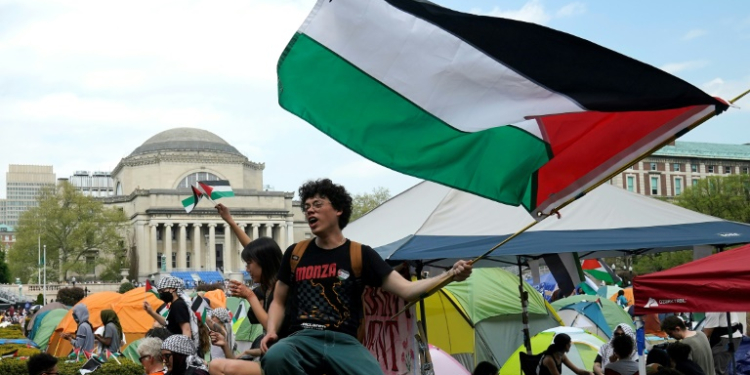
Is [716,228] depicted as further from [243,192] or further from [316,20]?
[243,192]

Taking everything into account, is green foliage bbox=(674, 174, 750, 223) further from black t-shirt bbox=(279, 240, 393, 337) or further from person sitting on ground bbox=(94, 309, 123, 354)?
black t-shirt bbox=(279, 240, 393, 337)

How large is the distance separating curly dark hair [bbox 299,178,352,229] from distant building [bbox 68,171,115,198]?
17407 centimetres

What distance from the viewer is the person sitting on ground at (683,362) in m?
7.81

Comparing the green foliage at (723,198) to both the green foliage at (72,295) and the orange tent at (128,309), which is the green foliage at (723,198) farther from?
the green foliage at (72,295)

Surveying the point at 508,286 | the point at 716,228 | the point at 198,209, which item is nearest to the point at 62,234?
the point at 198,209

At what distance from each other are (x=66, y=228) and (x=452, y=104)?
93.6 m

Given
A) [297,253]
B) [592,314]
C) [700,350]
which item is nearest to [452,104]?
[297,253]

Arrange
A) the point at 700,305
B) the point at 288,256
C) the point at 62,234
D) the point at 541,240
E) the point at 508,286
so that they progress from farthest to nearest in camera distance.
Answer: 1. the point at 62,234
2. the point at 508,286
3. the point at 541,240
4. the point at 700,305
5. the point at 288,256

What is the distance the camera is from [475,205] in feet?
27.0

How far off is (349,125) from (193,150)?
4734 inches

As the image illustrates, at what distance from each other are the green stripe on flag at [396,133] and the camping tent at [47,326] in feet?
47.2

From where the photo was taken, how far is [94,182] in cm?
17562

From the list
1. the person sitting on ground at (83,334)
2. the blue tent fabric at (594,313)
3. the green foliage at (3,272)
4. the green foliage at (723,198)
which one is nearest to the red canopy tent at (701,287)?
the person sitting on ground at (83,334)

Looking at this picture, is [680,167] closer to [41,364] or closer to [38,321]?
[38,321]
